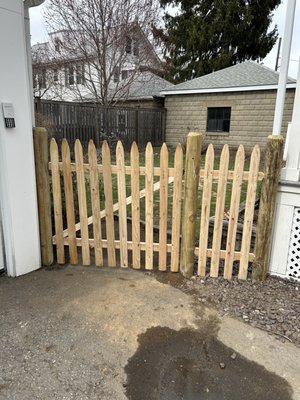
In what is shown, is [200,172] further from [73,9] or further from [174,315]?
[73,9]

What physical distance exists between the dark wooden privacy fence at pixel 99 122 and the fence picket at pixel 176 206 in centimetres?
822

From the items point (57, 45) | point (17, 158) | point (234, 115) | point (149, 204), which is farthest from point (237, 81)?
point (17, 158)

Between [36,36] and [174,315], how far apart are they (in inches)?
761

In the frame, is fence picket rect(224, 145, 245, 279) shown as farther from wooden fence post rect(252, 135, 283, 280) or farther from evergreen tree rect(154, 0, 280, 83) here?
evergreen tree rect(154, 0, 280, 83)

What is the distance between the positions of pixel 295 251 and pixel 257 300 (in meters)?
0.68

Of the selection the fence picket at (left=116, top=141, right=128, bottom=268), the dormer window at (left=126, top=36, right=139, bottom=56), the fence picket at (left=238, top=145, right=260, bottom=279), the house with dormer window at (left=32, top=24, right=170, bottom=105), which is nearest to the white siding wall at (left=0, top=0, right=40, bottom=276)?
the fence picket at (left=116, top=141, right=128, bottom=268)

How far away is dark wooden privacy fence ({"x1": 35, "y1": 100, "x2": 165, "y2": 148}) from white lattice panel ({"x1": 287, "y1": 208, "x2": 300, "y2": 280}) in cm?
900

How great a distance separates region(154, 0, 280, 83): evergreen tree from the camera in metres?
18.9

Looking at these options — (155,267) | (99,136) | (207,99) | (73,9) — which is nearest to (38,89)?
(73,9)

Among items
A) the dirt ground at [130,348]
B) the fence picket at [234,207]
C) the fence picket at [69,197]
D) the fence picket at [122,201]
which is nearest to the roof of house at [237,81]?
the fence picket at [234,207]

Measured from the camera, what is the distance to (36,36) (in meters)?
17.4

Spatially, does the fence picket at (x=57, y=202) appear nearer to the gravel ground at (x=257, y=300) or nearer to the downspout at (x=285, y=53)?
the gravel ground at (x=257, y=300)

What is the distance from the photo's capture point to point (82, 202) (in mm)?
3256

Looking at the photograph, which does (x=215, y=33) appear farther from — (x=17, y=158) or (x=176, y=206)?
(x=17, y=158)
